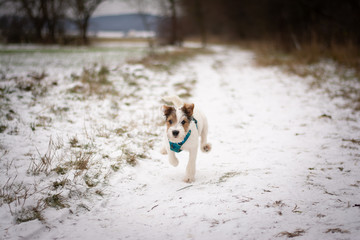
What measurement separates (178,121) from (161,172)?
3.66ft

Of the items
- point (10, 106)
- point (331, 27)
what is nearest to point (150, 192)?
point (10, 106)

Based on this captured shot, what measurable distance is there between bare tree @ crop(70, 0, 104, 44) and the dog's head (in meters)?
26.5

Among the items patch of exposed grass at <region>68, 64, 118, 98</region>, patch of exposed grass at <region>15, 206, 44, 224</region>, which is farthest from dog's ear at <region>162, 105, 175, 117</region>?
patch of exposed grass at <region>68, 64, 118, 98</region>

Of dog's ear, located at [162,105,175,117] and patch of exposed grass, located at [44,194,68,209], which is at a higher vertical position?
dog's ear, located at [162,105,175,117]

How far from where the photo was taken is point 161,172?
3664 mm

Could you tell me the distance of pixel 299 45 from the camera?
15.8 metres

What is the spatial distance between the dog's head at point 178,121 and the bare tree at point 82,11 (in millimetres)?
26485

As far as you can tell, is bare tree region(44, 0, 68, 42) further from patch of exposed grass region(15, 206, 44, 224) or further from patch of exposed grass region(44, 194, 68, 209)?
patch of exposed grass region(15, 206, 44, 224)

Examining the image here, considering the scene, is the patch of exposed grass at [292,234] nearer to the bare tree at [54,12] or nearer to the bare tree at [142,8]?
the bare tree at [142,8]

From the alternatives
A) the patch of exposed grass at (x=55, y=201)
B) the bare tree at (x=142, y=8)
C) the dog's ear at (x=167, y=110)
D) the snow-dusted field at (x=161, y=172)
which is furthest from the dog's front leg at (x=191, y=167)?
the bare tree at (x=142, y=8)

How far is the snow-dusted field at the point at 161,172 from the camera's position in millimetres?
2361

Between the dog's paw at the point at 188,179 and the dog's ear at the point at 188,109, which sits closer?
the dog's ear at the point at 188,109

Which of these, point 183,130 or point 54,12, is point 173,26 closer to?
point 54,12

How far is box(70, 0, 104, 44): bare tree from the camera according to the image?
24391 millimetres
